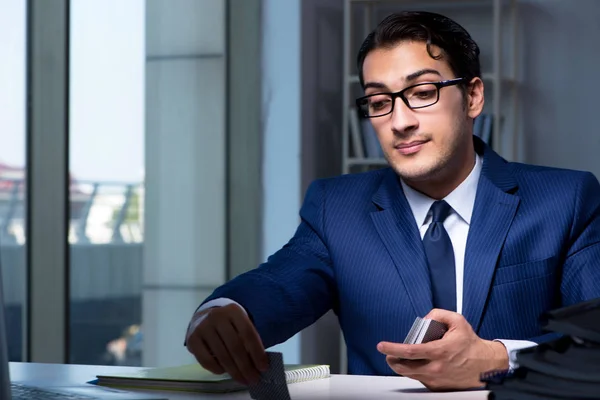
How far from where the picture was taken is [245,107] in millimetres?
4535

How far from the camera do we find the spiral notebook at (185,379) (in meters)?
1.42

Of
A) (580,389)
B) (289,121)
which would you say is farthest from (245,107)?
(580,389)

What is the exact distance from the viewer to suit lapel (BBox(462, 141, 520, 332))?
1.87 meters

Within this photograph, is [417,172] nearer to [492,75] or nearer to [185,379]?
[185,379]

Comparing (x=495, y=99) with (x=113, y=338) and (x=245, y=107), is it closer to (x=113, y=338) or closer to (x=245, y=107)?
(x=245, y=107)

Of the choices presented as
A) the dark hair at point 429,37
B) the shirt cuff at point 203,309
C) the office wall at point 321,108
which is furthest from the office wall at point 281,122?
the shirt cuff at point 203,309

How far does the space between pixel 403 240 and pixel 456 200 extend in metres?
0.15

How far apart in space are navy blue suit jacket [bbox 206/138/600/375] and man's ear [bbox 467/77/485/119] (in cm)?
10

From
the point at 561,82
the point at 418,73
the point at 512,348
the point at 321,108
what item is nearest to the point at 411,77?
the point at 418,73

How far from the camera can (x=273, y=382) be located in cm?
129

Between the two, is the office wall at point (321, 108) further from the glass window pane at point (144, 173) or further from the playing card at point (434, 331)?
the playing card at point (434, 331)

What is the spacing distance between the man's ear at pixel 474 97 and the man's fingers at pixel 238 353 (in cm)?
91

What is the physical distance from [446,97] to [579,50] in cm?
299

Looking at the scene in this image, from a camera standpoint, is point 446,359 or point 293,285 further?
point 293,285
